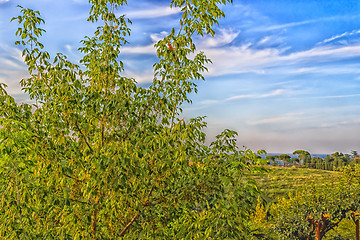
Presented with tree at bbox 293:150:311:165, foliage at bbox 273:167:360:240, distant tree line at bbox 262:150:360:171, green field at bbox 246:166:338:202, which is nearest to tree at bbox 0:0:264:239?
foliage at bbox 273:167:360:240

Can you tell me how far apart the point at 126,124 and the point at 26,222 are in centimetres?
219

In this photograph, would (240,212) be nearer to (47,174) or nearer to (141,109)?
(141,109)

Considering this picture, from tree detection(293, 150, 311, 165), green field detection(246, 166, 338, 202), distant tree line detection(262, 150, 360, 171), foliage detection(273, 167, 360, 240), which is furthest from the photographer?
tree detection(293, 150, 311, 165)

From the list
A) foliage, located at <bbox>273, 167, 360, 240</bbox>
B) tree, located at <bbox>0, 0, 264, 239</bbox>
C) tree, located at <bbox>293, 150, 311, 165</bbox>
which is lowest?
foliage, located at <bbox>273, 167, 360, 240</bbox>

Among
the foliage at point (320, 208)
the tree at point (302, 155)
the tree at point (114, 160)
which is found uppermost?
the tree at point (302, 155)

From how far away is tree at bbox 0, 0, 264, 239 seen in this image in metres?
3.92

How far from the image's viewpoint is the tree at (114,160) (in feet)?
12.9

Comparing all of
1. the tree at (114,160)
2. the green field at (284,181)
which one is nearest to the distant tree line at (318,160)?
the green field at (284,181)

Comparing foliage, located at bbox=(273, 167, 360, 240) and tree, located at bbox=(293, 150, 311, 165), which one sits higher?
tree, located at bbox=(293, 150, 311, 165)

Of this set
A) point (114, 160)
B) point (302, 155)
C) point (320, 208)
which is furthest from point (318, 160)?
point (114, 160)

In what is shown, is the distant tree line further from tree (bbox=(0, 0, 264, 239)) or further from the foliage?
tree (bbox=(0, 0, 264, 239))

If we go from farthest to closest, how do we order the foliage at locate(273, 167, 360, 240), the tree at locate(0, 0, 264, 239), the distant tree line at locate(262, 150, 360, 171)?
the distant tree line at locate(262, 150, 360, 171), the foliage at locate(273, 167, 360, 240), the tree at locate(0, 0, 264, 239)

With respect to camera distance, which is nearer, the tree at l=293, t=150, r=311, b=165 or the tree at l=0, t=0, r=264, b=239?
the tree at l=0, t=0, r=264, b=239

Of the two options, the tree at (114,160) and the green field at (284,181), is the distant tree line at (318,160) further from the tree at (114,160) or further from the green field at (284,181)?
the tree at (114,160)
